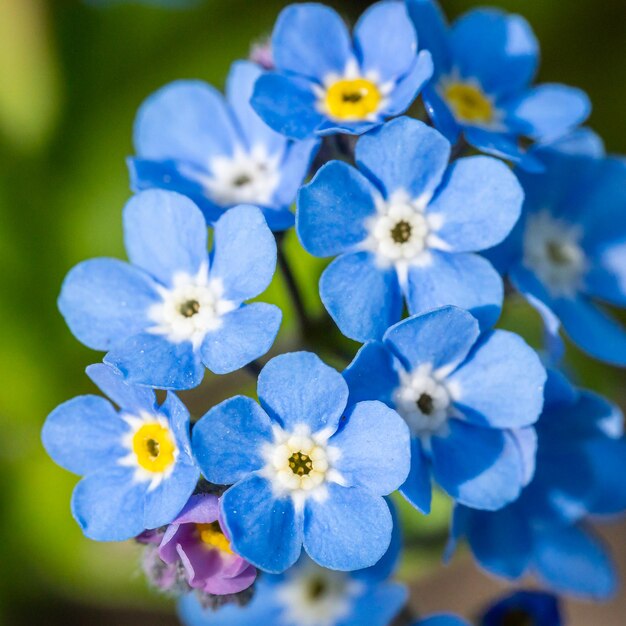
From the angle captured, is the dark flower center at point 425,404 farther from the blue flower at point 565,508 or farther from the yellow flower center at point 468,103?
the yellow flower center at point 468,103

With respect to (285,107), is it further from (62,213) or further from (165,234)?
(62,213)

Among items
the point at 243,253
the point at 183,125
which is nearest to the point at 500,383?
the point at 243,253

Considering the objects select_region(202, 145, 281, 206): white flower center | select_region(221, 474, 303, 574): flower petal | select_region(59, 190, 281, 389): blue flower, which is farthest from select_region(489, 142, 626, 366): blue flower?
select_region(221, 474, 303, 574): flower petal

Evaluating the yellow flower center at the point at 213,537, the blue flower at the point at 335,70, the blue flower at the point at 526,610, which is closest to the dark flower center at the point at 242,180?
the blue flower at the point at 335,70

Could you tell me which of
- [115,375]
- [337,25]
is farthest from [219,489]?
[337,25]

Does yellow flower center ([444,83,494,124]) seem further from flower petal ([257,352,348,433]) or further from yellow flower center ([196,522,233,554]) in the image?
yellow flower center ([196,522,233,554])

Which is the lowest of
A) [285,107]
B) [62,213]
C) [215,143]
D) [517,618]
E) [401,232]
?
[517,618]

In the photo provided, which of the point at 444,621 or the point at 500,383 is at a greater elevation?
the point at 500,383
